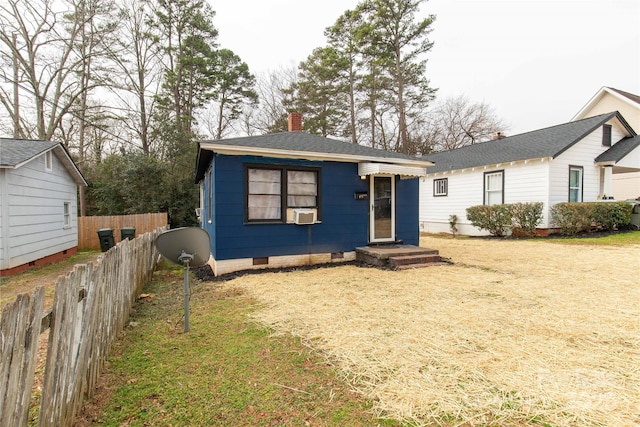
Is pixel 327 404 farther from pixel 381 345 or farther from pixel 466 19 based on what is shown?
pixel 466 19

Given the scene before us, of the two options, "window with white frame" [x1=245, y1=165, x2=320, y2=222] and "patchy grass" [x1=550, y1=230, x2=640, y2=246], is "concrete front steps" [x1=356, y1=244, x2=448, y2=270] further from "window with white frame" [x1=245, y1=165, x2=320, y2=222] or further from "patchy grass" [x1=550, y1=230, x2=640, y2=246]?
"patchy grass" [x1=550, y1=230, x2=640, y2=246]

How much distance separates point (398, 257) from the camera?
23.9 ft

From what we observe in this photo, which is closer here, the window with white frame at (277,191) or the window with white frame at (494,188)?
the window with white frame at (277,191)

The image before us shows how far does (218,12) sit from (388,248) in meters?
19.5

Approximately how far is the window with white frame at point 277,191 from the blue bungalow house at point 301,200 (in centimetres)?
2

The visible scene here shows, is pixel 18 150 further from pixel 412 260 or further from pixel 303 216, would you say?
pixel 412 260

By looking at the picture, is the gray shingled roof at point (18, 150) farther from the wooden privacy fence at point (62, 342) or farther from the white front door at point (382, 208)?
the white front door at point (382, 208)

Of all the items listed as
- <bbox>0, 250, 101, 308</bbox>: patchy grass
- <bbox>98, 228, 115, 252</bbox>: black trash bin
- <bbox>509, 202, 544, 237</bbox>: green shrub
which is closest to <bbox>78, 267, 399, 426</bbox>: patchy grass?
<bbox>0, 250, 101, 308</bbox>: patchy grass

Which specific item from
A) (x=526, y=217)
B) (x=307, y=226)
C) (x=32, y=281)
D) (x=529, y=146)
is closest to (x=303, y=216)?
(x=307, y=226)

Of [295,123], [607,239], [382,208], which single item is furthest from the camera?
[295,123]

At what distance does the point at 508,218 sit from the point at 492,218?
2.04ft

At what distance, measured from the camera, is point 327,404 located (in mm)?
2273

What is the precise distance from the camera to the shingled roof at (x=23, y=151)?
7613 mm

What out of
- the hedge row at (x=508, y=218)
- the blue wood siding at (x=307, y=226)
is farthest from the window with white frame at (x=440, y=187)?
the blue wood siding at (x=307, y=226)
